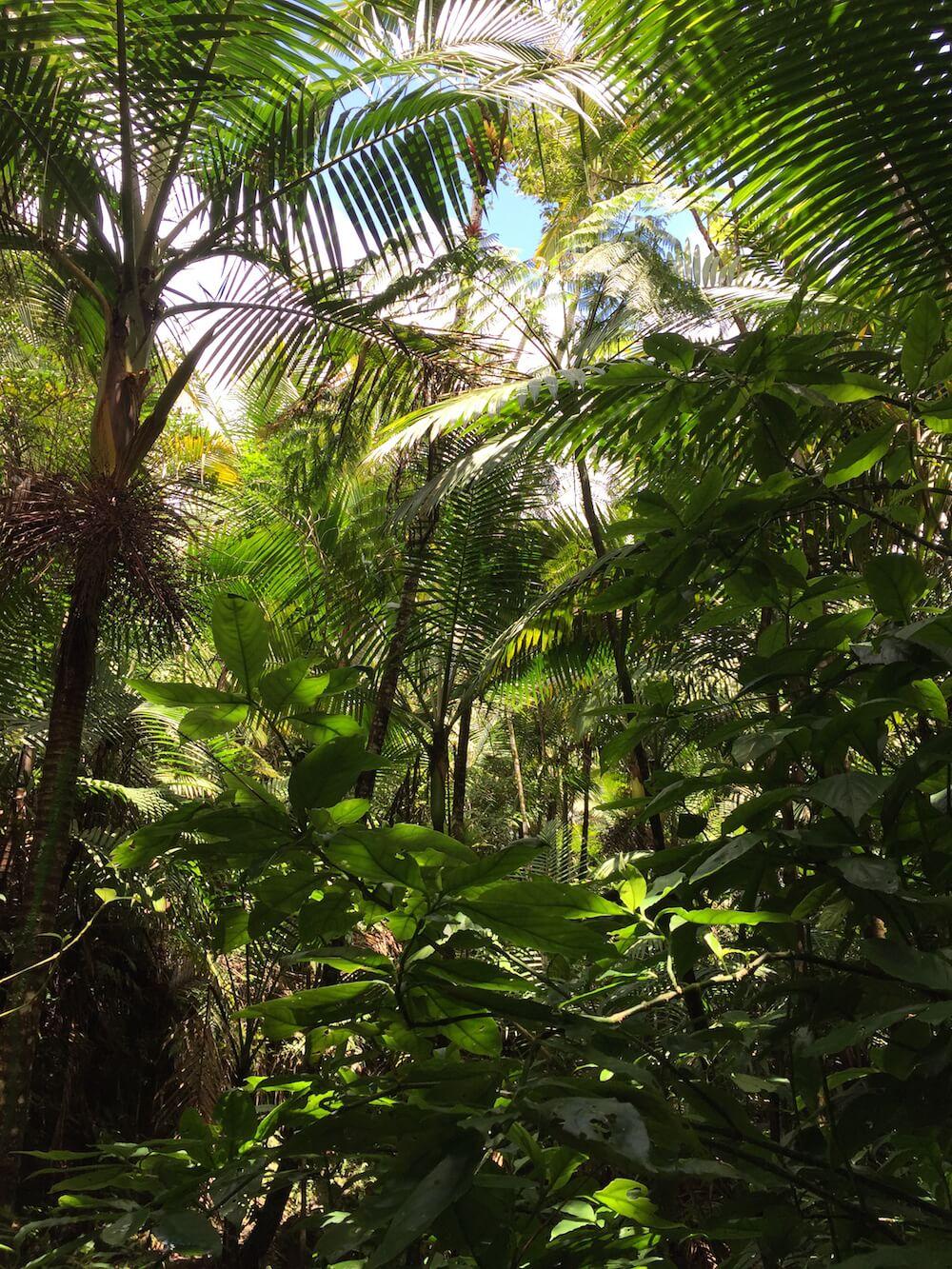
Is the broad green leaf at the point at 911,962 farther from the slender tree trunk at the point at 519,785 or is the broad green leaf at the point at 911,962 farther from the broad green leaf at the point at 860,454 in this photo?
the slender tree trunk at the point at 519,785

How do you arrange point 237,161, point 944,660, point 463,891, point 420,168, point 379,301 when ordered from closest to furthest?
point 463,891 → point 944,660 → point 237,161 → point 420,168 → point 379,301

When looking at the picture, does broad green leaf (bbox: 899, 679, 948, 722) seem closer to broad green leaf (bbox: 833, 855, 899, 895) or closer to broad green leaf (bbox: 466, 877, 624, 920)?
broad green leaf (bbox: 833, 855, 899, 895)

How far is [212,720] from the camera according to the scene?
0.67 m

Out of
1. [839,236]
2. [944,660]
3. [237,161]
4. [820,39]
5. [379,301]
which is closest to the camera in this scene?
[944,660]

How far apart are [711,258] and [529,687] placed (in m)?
3.50

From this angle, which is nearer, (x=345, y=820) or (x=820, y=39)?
(x=345, y=820)

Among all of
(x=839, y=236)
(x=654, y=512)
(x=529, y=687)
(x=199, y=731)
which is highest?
(x=529, y=687)

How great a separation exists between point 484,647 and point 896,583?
5.10 metres

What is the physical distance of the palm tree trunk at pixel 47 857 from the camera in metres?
2.44

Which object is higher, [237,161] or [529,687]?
[237,161]

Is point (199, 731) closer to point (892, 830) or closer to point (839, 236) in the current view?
point (892, 830)

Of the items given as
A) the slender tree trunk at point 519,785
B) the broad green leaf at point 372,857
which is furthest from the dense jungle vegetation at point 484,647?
the slender tree trunk at point 519,785

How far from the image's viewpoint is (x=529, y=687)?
764cm

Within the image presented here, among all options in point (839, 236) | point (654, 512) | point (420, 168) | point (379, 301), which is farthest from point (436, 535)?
point (654, 512)
